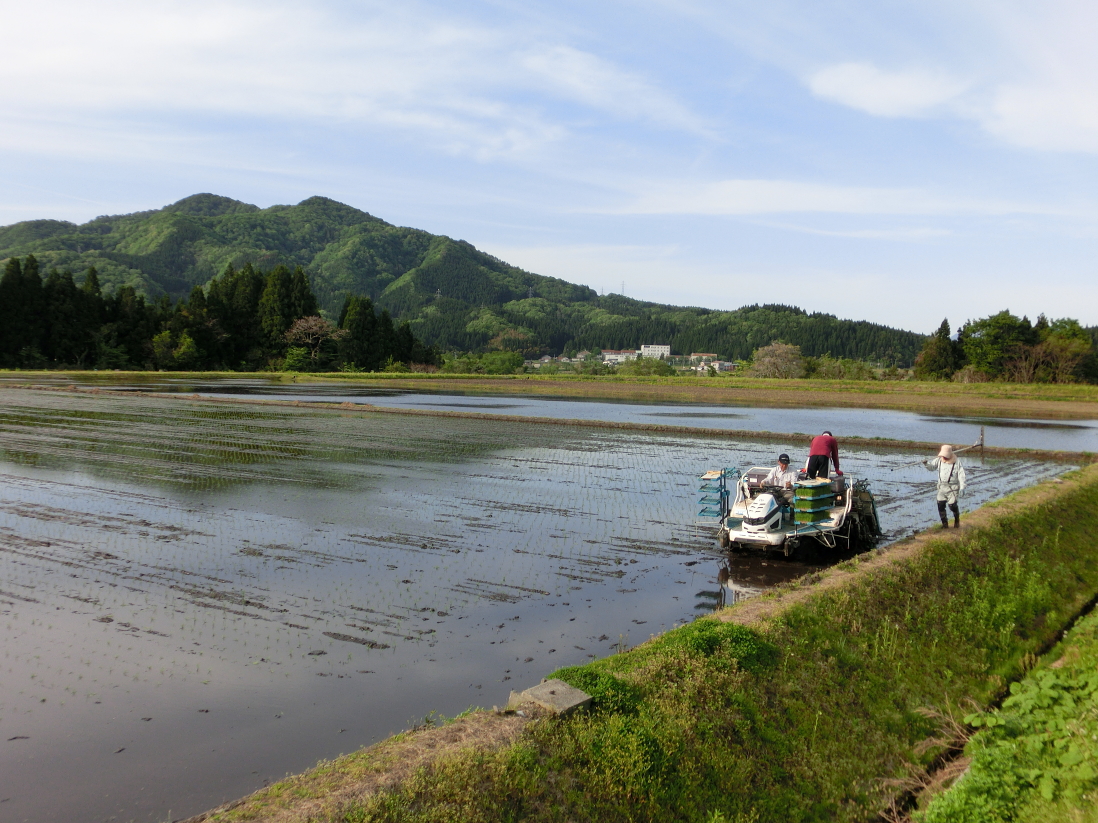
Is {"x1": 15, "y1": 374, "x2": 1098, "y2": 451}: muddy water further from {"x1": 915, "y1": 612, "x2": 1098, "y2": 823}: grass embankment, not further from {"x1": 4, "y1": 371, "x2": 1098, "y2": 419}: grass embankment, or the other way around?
{"x1": 915, "y1": 612, "x2": 1098, "y2": 823}: grass embankment

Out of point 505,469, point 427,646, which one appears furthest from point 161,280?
point 427,646

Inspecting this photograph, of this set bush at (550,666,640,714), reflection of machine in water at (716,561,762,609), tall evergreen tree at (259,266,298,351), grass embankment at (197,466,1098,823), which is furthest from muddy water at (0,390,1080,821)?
tall evergreen tree at (259,266,298,351)

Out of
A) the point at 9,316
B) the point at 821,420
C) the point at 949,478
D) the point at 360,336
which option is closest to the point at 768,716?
the point at 949,478

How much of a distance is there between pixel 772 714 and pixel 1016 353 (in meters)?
84.2

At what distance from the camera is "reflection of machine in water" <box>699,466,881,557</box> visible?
11047 mm

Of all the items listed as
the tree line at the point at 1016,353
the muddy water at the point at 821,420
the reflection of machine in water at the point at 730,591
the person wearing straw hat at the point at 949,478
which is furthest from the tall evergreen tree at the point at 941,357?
the reflection of machine in water at the point at 730,591

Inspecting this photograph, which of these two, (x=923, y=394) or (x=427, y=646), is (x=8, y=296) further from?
(x=923, y=394)

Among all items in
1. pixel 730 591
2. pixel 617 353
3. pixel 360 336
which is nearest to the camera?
pixel 730 591

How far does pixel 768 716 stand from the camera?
20.3 feet

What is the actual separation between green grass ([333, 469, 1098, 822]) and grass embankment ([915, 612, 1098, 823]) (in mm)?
467

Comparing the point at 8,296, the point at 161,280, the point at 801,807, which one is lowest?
the point at 801,807

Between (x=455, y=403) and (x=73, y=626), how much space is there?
136ft

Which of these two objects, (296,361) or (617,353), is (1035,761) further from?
(617,353)

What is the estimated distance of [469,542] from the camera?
12148 mm
